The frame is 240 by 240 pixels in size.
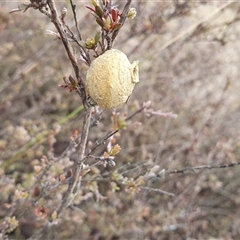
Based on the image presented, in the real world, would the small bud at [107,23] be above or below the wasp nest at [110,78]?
above

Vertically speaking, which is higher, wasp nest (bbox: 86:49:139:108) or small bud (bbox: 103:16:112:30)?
small bud (bbox: 103:16:112:30)

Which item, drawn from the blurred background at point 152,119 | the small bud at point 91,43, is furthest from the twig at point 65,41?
the blurred background at point 152,119

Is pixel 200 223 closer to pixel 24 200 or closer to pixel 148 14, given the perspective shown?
pixel 148 14

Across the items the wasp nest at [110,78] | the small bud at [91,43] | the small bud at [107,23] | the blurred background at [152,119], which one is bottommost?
the blurred background at [152,119]

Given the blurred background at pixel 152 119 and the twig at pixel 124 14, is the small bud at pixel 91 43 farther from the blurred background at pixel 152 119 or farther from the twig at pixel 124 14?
the blurred background at pixel 152 119

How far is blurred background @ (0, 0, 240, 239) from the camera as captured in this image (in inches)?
90.5

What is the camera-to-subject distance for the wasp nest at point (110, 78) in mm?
861

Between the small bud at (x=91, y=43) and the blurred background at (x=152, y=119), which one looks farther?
the blurred background at (x=152, y=119)

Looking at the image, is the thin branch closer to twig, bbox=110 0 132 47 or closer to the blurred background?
twig, bbox=110 0 132 47

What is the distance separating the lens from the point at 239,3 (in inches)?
107

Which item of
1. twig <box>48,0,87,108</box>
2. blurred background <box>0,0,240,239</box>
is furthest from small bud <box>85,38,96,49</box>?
blurred background <box>0,0,240,239</box>

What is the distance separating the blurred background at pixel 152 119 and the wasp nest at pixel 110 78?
103 cm

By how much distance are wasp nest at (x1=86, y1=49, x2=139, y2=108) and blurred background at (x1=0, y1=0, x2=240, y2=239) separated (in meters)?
1.03

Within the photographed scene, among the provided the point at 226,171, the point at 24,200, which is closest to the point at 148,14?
the point at 226,171
